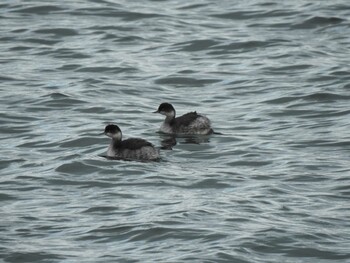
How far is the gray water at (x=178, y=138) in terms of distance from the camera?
1355cm

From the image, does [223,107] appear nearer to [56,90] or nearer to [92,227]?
[56,90]

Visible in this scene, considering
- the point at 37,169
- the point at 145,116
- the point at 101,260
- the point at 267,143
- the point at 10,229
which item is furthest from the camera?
the point at 145,116

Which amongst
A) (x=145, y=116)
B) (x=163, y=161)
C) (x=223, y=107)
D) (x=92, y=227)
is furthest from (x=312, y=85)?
(x=92, y=227)

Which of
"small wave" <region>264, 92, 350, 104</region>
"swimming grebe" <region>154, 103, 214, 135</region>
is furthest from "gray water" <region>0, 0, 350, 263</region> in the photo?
"swimming grebe" <region>154, 103, 214, 135</region>

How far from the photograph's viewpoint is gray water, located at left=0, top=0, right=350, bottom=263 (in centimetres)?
1355

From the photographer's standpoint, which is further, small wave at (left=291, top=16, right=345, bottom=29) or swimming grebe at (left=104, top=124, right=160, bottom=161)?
small wave at (left=291, top=16, right=345, bottom=29)

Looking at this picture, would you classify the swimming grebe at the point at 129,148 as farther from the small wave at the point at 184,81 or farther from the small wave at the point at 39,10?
the small wave at the point at 39,10

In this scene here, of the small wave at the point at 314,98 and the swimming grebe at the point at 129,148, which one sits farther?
the small wave at the point at 314,98

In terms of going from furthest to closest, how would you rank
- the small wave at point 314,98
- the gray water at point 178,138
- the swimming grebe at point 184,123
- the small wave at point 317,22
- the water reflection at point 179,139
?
the small wave at point 317,22
the small wave at point 314,98
the swimming grebe at point 184,123
the water reflection at point 179,139
the gray water at point 178,138

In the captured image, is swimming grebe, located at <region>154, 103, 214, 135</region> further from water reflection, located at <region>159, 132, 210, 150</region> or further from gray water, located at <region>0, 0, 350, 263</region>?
gray water, located at <region>0, 0, 350, 263</region>

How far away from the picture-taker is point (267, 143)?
18.2 metres

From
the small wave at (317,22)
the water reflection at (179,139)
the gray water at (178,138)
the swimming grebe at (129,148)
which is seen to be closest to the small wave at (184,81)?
the gray water at (178,138)

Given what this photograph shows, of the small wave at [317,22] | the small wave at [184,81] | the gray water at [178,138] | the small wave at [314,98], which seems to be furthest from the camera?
the small wave at [317,22]

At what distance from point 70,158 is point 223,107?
14.3 ft
